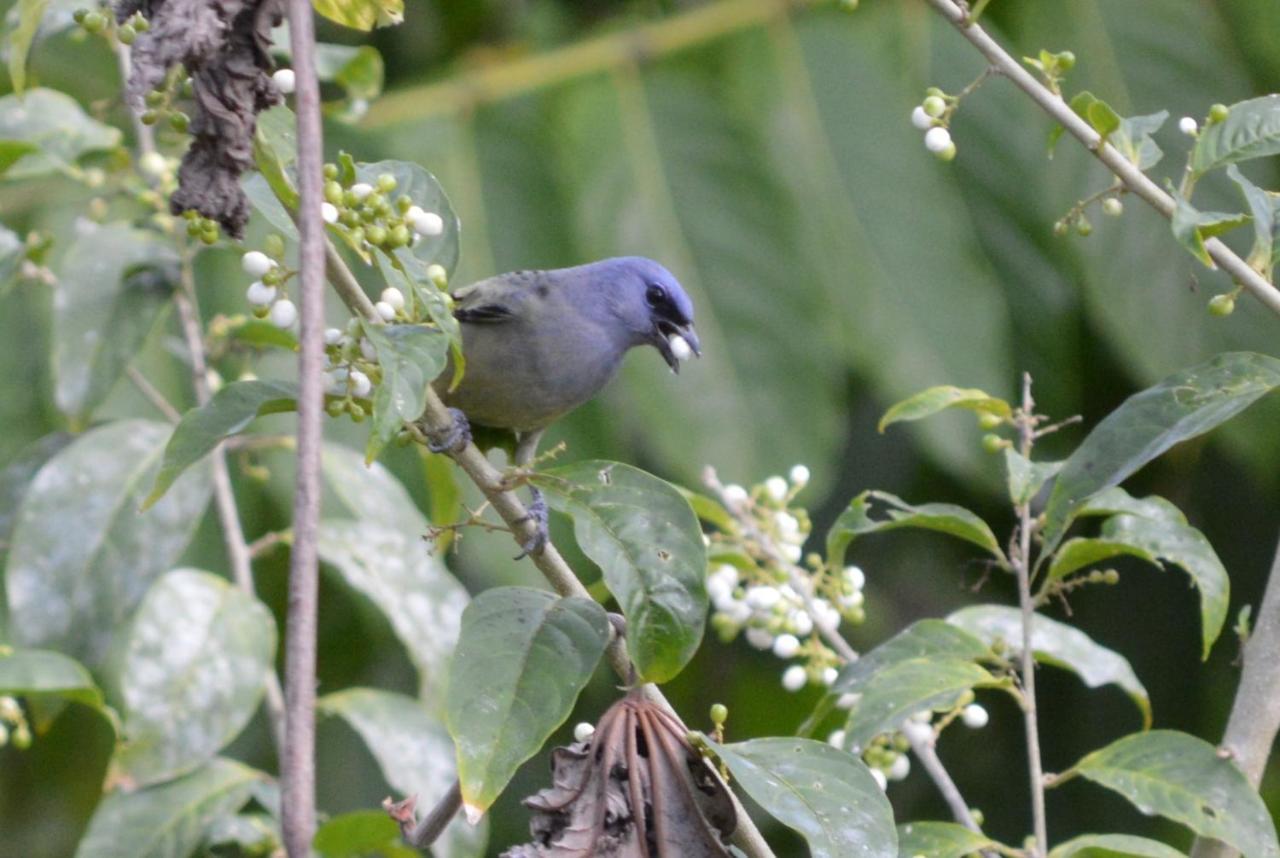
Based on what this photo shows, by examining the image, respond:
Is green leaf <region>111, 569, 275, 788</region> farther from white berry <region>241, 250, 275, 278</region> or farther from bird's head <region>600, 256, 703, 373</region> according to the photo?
bird's head <region>600, 256, 703, 373</region>

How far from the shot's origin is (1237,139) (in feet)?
5.80

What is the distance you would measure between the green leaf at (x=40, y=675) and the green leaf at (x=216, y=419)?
823 millimetres

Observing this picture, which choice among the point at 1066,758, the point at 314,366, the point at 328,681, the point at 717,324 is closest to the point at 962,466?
the point at 717,324

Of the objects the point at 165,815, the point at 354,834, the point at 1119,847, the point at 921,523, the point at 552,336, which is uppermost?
the point at 921,523

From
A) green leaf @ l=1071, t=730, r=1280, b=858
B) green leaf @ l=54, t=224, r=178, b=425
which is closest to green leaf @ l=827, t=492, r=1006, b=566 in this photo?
green leaf @ l=1071, t=730, r=1280, b=858

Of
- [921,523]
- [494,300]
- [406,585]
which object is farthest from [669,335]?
[921,523]

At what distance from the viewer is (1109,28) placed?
14.0ft

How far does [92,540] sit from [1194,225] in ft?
6.28

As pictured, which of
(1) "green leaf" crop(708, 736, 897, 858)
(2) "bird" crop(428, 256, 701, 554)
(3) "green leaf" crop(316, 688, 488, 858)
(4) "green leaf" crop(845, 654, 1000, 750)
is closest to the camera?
(1) "green leaf" crop(708, 736, 897, 858)

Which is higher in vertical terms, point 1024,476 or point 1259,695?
point 1024,476

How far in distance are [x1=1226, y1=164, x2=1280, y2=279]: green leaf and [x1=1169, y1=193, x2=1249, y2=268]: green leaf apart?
5 cm

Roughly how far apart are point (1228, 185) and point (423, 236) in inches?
121

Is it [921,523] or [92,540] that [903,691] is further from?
[92,540]

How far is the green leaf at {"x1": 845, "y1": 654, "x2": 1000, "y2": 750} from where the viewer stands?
1.79m
